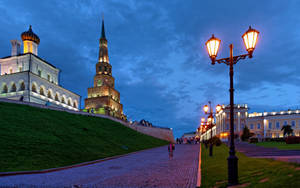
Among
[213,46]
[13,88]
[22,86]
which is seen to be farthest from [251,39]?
[13,88]

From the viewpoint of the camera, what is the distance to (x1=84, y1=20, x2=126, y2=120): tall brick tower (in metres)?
80.3

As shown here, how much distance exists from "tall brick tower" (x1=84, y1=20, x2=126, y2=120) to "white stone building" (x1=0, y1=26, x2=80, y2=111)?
41.7ft

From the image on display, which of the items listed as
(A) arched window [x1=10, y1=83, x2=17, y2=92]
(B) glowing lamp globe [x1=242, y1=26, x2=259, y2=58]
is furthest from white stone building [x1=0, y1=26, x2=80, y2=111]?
(B) glowing lamp globe [x1=242, y1=26, x2=259, y2=58]

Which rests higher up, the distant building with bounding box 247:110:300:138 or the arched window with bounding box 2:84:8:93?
the arched window with bounding box 2:84:8:93

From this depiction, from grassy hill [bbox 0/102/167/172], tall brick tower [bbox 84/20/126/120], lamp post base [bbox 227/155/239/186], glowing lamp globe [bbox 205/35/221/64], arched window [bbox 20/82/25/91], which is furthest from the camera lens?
tall brick tower [bbox 84/20/126/120]

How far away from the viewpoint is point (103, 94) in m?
84.3

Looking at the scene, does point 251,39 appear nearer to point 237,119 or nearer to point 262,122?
point 237,119

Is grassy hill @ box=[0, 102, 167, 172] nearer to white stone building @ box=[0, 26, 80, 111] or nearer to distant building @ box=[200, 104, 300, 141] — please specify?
white stone building @ box=[0, 26, 80, 111]

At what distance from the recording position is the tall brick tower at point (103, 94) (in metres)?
80.3

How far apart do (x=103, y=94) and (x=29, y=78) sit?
3372 cm

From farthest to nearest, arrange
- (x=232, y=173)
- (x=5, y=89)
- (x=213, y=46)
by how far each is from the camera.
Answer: (x=5, y=89) < (x=213, y=46) < (x=232, y=173)

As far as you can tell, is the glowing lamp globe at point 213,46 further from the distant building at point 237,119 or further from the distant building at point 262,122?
the distant building at point 237,119

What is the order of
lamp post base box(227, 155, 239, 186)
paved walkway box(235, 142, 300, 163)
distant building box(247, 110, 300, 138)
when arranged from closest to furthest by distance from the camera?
1. lamp post base box(227, 155, 239, 186)
2. paved walkway box(235, 142, 300, 163)
3. distant building box(247, 110, 300, 138)

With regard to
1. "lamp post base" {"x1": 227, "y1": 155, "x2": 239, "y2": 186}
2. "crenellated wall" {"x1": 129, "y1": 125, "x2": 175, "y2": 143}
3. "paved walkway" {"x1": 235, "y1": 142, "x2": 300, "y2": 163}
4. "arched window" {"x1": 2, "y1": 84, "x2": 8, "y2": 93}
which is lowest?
"crenellated wall" {"x1": 129, "y1": 125, "x2": 175, "y2": 143}
